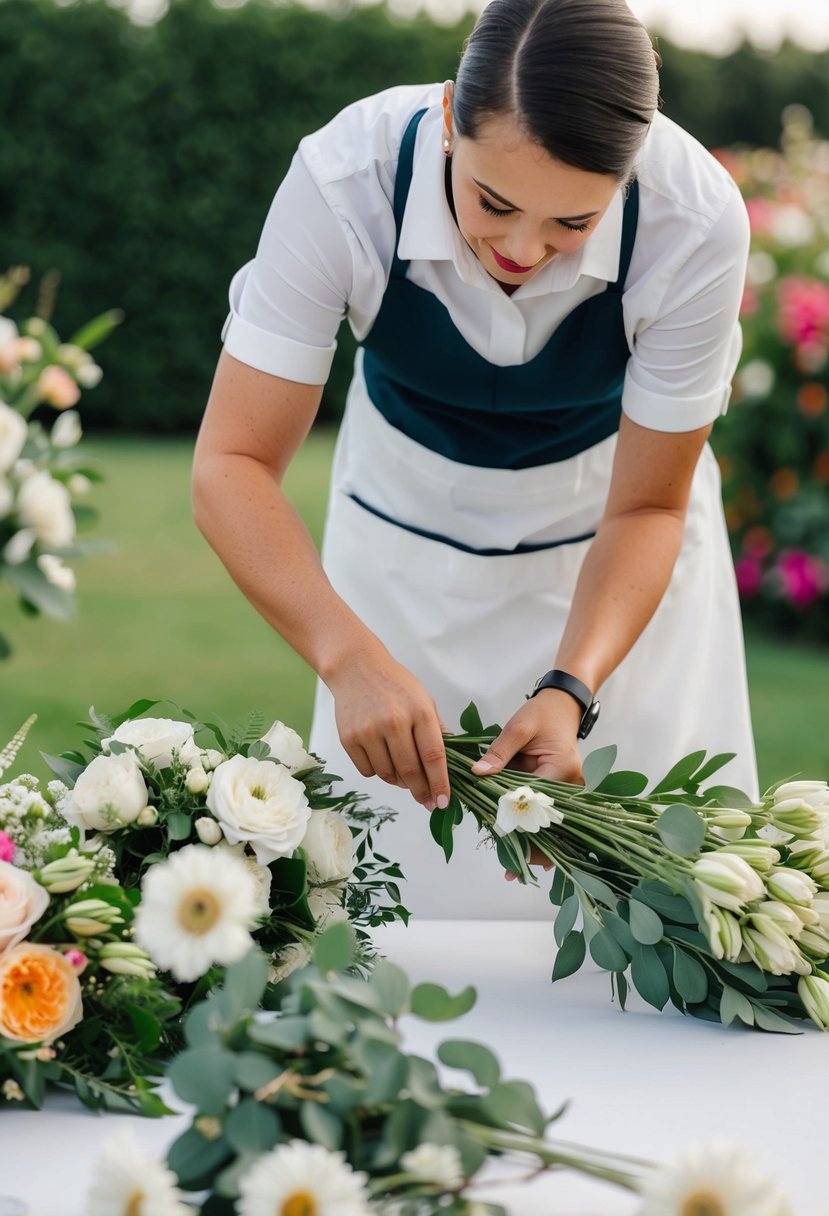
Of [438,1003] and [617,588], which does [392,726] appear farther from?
[438,1003]

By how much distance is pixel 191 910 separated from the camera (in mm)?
892

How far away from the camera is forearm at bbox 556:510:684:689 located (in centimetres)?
164

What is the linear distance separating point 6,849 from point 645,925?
531 mm

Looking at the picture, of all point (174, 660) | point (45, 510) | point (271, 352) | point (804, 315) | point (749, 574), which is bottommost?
point (174, 660)

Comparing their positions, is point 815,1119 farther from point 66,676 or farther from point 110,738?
point 66,676

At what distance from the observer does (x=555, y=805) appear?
4.48ft

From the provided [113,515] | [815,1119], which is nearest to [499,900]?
[815,1119]

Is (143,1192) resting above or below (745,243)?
below

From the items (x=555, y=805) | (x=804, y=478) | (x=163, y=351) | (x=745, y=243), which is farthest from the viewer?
(x=163, y=351)

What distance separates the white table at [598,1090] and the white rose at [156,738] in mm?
294

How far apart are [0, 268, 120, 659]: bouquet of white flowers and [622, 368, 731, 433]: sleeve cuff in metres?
0.89

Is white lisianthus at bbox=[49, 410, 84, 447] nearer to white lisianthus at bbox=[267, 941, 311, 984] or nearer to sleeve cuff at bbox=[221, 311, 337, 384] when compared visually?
white lisianthus at bbox=[267, 941, 311, 984]

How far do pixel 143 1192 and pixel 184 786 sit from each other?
0.47 m

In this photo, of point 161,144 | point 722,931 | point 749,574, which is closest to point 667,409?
point 722,931
